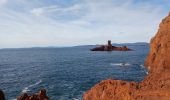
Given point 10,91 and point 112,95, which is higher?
point 112,95

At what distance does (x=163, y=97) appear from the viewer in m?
34.4

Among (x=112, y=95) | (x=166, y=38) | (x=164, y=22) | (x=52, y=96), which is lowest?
(x=52, y=96)

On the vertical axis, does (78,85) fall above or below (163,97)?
below

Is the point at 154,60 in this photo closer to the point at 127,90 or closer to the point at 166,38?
the point at 166,38

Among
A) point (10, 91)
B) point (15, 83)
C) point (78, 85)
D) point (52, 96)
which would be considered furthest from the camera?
point (15, 83)

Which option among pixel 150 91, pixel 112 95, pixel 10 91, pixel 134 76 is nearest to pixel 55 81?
pixel 10 91

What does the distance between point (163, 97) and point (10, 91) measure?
54.5 metres

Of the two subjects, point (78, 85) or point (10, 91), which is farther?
point (78, 85)

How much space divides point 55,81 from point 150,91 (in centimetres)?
6305

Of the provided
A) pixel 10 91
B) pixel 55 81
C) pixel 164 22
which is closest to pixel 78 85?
pixel 55 81

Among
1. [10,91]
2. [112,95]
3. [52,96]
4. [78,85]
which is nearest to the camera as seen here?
[112,95]

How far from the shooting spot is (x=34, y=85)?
88.3 metres

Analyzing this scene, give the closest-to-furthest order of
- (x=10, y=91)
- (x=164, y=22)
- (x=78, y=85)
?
(x=10, y=91) < (x=78, y=85) < (x=164, y=22)

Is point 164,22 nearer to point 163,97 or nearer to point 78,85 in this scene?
point 78,85
